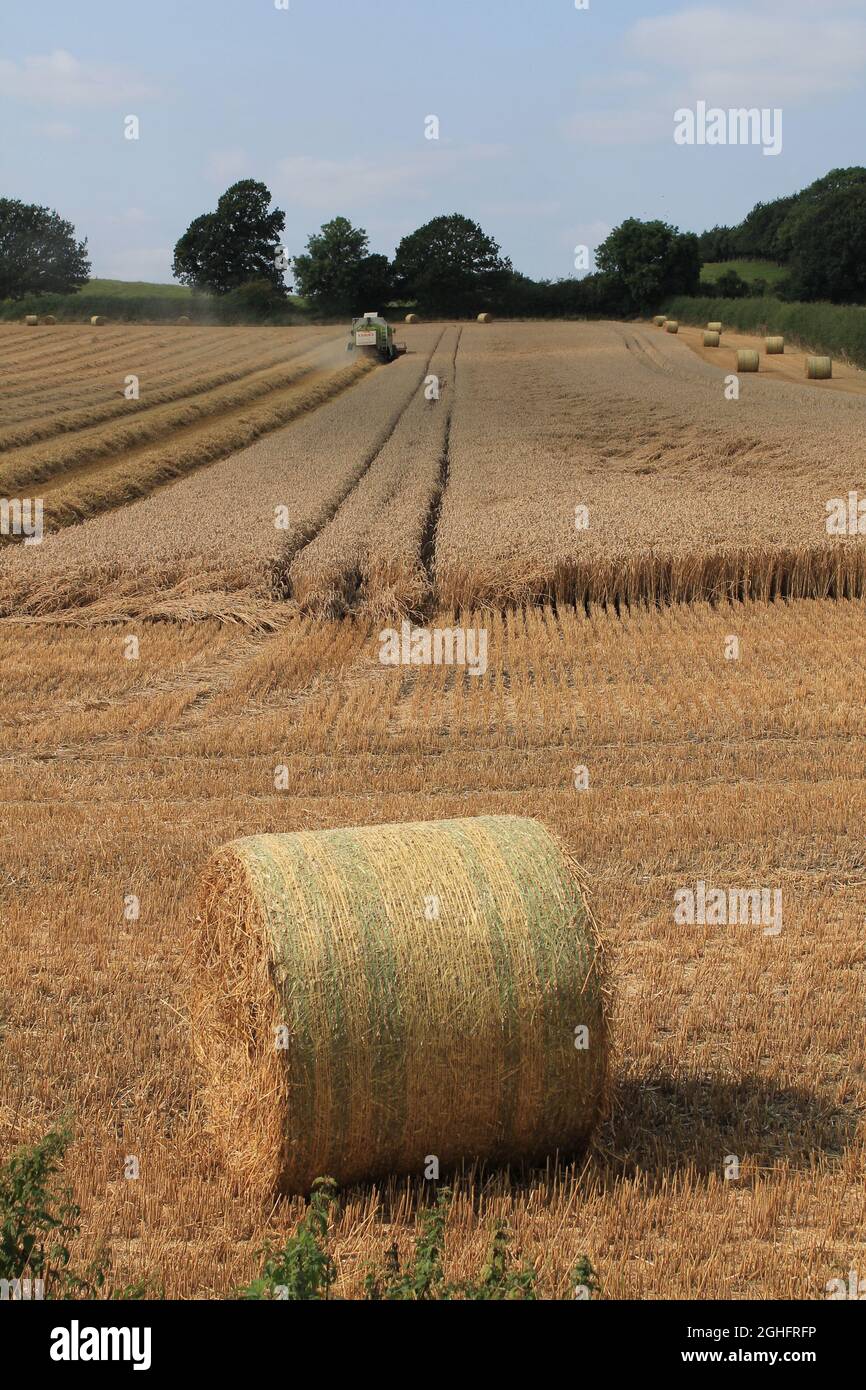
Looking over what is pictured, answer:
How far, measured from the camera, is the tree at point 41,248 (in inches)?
4250

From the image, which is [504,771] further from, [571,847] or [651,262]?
[651,262]

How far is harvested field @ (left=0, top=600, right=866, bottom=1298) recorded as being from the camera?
561 centimetres

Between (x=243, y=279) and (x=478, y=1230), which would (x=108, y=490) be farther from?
(x=243, y=279)

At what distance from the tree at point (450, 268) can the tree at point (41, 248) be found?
91.3 feet

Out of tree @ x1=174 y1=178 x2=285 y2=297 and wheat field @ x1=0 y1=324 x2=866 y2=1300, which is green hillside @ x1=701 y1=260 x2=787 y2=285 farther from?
wheat field @ x1=0 y1=324 x2=866 y2=1300

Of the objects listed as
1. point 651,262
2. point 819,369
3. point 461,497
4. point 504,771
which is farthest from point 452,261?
point 504,771

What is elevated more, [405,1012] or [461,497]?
[461,497]

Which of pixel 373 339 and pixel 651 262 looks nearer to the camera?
pixel 373 339

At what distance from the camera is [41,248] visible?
111500mm

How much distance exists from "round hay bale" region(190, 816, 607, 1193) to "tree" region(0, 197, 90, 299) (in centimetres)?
10865

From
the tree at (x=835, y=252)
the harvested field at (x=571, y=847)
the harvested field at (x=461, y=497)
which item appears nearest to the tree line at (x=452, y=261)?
the tree at (x=835, y=252)

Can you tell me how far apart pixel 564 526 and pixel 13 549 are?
7.93 metres

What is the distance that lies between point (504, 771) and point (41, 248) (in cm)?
11041

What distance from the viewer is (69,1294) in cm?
467
